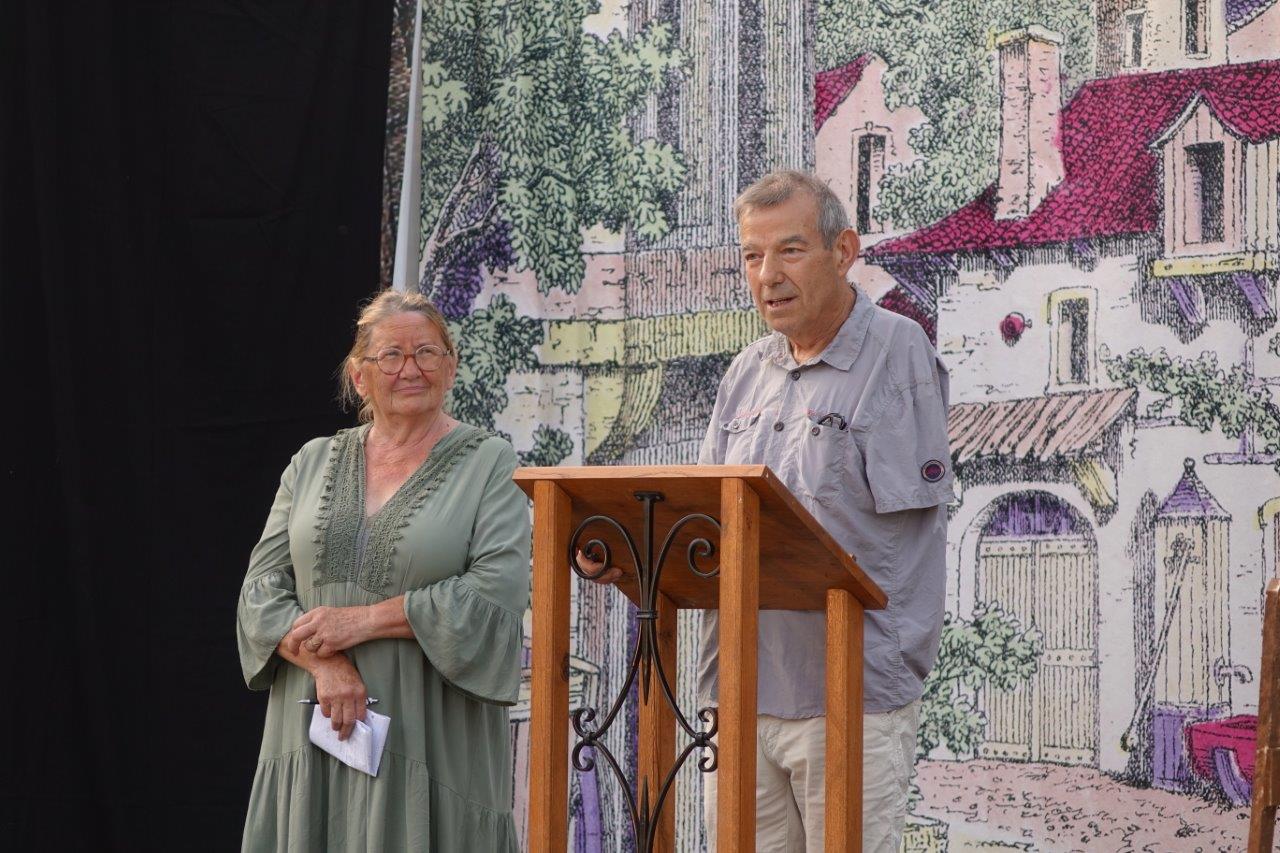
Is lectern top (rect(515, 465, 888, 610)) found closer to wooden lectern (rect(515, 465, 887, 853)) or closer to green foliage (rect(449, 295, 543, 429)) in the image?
wooden lectern (rect(515, 465, 887, 853))

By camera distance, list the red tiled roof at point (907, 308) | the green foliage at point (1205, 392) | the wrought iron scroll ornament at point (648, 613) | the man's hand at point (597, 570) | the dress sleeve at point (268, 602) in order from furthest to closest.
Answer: the red tiled roof at point (907, 308), the green foliage at point (1205, 392), the dress sleeve at point (268, 602), the man's hand at point (597, 570), the wrought iron scroll ornament at point (648, 613)

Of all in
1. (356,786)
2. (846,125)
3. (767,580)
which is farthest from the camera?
(846,125)

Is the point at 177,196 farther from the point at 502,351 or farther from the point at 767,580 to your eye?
the point at 767,580

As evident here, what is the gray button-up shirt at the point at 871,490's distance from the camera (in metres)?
2.71

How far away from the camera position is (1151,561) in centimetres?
373

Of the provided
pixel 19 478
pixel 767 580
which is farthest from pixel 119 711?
pixel 767 580

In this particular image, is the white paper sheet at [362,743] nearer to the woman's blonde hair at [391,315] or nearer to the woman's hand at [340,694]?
the woman's hand at [340,694]

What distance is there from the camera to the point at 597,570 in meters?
2.47

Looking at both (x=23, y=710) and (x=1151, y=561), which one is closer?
(x=1151, y=561)

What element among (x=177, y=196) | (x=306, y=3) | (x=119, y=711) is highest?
(x=306, y=3)

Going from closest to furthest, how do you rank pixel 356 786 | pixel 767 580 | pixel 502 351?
pixel 767 580
pixel 356 786
pixel 502 351

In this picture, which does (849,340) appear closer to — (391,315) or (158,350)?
(391,315)

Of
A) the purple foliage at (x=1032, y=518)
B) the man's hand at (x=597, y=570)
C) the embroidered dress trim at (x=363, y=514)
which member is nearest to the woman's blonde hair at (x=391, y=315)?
the embroidered dress trim at (x=363, y=514)

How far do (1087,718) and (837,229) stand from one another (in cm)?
159
